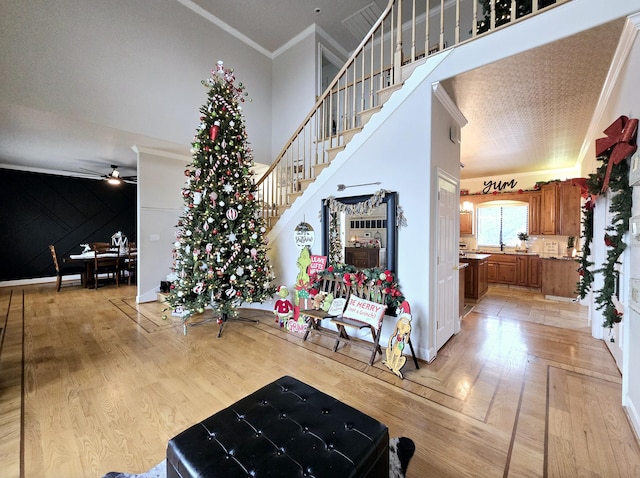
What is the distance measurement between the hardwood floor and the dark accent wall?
13.7ft

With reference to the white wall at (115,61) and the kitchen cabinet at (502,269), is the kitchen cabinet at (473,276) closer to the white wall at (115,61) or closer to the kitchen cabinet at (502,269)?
the kitchen cabinet at (502,269)

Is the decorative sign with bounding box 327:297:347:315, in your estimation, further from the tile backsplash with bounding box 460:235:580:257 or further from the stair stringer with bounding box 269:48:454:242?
the tile backsplash with bounding box 460:235:580:257

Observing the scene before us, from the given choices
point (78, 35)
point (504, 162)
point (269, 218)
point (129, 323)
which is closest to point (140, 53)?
point (78, 35)

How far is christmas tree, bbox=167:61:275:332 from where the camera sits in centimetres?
356

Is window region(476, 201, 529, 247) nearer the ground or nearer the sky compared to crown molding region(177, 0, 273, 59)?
nearer the ground

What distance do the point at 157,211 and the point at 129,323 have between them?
236 centimetres

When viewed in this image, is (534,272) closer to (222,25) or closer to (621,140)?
(621,140)

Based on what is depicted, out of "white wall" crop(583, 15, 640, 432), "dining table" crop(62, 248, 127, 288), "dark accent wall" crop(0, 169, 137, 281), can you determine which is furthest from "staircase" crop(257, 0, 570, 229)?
"dark accent wall" crop(0, 169, 137, 281)

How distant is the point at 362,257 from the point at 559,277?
4731mm

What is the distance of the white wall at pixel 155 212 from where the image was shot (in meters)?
5.17

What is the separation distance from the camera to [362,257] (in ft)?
10.9

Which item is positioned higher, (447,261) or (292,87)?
(292,87)

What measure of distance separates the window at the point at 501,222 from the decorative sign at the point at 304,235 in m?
5.63

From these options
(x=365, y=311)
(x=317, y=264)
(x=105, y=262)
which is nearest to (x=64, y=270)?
(x=105, y=262)
